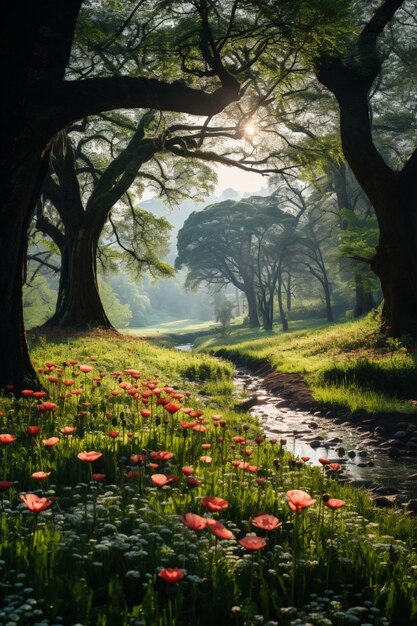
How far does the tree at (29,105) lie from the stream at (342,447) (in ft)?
14.2

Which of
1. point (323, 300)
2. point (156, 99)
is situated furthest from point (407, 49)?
point (323, 300)

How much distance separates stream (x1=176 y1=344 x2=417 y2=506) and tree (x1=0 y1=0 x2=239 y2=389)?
4.32 meters

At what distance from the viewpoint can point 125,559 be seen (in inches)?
115

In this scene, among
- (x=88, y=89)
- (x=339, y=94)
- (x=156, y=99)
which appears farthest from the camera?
(x=339, y=94)

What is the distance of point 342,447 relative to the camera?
826 centimetres

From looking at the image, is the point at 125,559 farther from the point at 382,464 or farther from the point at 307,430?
the point at 307,430

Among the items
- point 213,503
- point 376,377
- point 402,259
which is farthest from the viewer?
point 402,259

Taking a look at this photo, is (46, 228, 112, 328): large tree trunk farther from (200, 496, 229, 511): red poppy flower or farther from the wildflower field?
(200, 496, 229, 511): red poppy flower

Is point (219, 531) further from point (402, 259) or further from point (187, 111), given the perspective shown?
point (402, 259)

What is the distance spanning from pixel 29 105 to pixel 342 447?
6.68m

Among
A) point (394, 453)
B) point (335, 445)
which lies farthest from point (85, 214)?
point (394, 453)

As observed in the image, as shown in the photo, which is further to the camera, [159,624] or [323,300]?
[323,300]

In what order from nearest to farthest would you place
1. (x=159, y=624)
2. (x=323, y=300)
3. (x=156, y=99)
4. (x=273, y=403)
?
(x=159, y=624) < (x=156, y=99) < (x=273, y=403) < (x=323, y=300)

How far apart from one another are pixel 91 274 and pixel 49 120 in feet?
45.2
